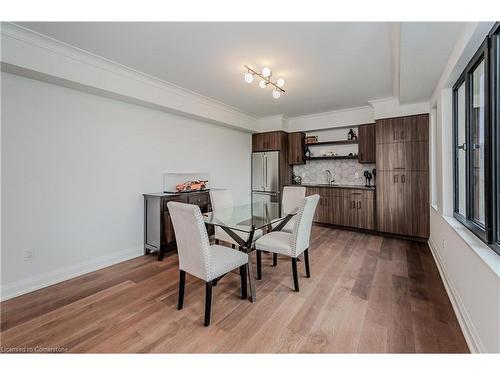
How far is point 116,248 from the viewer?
311 centimetres

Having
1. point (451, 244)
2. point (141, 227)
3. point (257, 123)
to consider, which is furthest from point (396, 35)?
point (141, 227)

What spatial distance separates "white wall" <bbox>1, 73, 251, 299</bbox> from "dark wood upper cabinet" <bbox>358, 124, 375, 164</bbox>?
12.0 ft

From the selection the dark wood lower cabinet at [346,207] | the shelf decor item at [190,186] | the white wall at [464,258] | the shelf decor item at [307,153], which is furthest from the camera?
the shelf decor item at [307,153]

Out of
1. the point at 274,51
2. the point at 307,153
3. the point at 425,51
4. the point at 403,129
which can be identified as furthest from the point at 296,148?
the point at 425,51

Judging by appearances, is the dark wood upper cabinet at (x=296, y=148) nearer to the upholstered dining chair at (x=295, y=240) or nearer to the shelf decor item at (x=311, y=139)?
the shelf decor item at (x=311, y=139)

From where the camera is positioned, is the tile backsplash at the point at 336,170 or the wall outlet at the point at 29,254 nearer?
the wall outlet at the point at 29,254

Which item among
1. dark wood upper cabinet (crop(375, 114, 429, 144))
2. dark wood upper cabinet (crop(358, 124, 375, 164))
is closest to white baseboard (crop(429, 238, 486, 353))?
dark wood upper cabinet (crop(375, 114, 429, 144))

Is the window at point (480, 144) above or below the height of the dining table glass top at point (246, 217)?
above

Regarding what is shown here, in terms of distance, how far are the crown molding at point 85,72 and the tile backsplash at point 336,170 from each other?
3.01 metres

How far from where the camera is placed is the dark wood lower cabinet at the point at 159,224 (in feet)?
10.5

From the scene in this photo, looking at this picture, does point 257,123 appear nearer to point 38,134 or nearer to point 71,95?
point 71,95

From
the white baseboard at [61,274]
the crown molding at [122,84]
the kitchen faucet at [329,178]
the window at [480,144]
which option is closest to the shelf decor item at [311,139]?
the crown molding at [122,84]

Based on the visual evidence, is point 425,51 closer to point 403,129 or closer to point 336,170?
point 403,129

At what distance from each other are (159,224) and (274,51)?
270 centimetres
